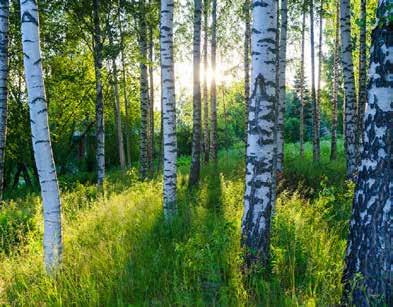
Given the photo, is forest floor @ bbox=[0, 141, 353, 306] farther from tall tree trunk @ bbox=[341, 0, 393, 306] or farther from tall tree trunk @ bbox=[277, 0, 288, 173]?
tall tree trunk @ bbox=[277, 0, 288, 173]

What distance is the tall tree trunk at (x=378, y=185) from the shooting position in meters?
3.50

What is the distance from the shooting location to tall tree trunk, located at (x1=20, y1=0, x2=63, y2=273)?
5145mm

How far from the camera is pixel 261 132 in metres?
4.82

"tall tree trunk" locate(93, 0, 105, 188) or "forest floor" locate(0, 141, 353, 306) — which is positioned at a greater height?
"tall tree trunk" locate(93, 0, 105, 188)

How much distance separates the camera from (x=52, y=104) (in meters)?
20.3

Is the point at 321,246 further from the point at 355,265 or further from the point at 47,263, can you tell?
the point at 47,263

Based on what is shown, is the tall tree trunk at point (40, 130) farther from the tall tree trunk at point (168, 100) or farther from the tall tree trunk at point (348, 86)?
the tall tree trunk at point (348, 86)

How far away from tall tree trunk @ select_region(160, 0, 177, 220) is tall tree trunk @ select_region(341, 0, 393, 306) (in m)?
4.37

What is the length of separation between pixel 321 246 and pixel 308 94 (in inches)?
1744

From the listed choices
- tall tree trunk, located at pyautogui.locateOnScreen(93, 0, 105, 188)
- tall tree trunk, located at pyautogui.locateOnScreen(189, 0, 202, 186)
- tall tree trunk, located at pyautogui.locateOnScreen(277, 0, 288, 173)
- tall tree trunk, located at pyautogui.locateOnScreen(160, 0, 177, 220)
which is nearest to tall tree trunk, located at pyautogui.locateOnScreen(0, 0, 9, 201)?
tall tree trunk, located at pyautogui.locateOnScreen(160, 0, 177, 220)

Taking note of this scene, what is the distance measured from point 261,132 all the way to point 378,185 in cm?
159

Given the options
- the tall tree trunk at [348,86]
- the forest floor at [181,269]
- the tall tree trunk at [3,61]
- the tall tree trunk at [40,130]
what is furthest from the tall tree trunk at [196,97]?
the tall tree trunk at [40,130]

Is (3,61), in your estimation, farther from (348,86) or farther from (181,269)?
(348,86)

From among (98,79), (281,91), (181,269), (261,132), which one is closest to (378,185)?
(261,132)
